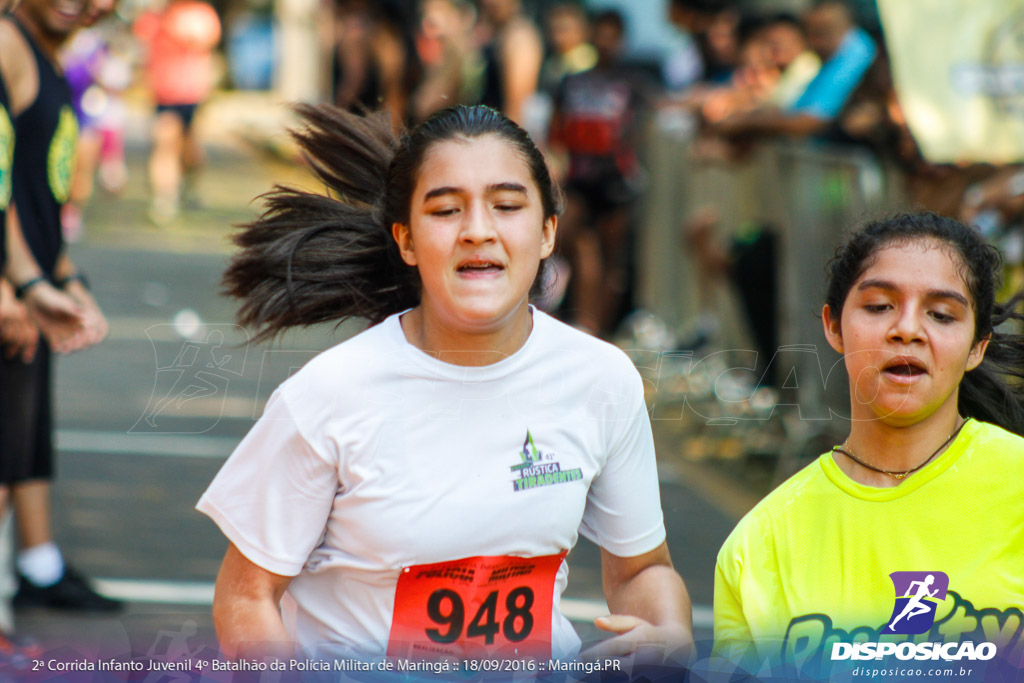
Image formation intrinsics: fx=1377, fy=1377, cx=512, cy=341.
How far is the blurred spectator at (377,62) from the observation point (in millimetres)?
11453

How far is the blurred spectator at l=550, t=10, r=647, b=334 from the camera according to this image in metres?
9.01

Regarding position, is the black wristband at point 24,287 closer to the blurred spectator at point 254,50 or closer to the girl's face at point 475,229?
the girl's face at point 475,229

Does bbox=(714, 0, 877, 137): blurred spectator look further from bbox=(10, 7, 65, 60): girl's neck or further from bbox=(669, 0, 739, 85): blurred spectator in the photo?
bbox=(10, 7, 65, 60): girl's neck

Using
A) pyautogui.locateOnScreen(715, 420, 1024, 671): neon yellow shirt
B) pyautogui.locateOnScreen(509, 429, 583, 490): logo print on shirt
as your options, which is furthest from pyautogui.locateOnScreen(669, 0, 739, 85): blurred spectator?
pyautogui.locateOnScreen(715, 420, 1024, 671): neon yellow shirt

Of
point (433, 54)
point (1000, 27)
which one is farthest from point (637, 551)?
point (433, 54)

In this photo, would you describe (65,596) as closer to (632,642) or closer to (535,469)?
(535,469)

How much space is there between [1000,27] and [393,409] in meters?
3.57

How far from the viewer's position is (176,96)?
45.6 feet

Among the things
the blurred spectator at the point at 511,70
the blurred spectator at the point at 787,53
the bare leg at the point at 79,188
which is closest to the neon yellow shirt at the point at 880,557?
the blurred spectator at the point at 787,53

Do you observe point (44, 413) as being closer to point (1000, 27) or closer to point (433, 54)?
point (1000, 27)

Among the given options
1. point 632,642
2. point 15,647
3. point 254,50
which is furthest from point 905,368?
point 254,50

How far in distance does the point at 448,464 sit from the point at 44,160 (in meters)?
2.34

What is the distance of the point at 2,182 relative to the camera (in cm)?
368

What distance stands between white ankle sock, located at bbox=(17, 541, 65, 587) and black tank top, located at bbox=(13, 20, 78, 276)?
0.98m
